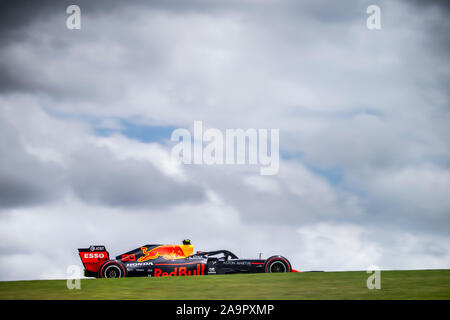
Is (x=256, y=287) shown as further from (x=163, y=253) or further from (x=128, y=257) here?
(x=128, y=257)

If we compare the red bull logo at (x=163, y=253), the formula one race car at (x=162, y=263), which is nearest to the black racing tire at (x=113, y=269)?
the formula one race car at (x=162, y=263)

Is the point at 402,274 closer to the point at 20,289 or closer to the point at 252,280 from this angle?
the point at 252,280

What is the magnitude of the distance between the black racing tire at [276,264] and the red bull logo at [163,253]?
331 cm

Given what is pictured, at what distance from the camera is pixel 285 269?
19125 millimetres

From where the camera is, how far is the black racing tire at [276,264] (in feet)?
62.8

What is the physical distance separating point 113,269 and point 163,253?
1898 mm

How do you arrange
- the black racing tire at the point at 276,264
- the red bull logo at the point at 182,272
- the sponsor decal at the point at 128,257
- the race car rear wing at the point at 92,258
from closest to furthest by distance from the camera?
the black racing tire at the point at 276,264
the red bull logo at the point at 182,272
the sponsor decal at the point at 128,257
the race car rear wing at the point at 92,258

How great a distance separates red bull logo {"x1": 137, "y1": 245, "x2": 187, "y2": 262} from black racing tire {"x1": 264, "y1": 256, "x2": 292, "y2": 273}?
3307mm

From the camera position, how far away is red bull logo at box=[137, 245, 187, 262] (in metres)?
20.5

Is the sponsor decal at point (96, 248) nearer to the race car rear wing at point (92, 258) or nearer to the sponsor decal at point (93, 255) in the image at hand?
the race car rear wing at point (92, 258)

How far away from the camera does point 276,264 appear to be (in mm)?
19312

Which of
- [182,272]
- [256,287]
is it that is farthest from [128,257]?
[256,287]
